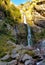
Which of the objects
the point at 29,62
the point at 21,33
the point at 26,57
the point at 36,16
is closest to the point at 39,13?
the point at 36,16

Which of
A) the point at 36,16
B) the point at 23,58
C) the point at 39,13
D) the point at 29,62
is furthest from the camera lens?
the point at 39,13

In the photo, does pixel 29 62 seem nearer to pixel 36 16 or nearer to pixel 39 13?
pixel 36 16

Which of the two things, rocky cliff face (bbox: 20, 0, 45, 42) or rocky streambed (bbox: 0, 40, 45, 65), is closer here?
rocky streambed (bbox: 0, 40, 45, 65)

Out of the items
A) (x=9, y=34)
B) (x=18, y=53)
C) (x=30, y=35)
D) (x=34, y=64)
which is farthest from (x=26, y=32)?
(x=34, y=64)

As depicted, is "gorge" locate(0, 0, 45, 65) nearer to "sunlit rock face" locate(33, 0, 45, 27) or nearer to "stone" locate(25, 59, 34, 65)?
"sunlit rock face" locate(33, 0, 45, 27)

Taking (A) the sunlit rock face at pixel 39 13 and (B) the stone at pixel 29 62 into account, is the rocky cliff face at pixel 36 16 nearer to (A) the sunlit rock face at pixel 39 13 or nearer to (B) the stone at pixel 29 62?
(A) the sunlit rock face at pixel 39 13

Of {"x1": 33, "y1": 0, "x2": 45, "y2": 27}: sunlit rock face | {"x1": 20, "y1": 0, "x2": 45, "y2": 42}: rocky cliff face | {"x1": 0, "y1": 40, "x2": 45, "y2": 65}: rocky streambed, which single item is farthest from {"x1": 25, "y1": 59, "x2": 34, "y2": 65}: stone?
{"x1": 33, "y1": 0, "x2": 45, "y2": 27}: sunlit rock face

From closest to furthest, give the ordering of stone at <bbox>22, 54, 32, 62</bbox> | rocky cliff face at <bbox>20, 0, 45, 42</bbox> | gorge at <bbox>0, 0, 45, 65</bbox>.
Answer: stone at <bbox>22, 54, 32, 62</bbox> < gorge at <bbox>0, 0, 45, 65</bbox> < rocky cliff face at <bbox>20, 0, 45, 42</bbox>

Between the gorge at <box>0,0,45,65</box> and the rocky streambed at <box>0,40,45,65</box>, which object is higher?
the gorge at <box>0,0,45,65</box>

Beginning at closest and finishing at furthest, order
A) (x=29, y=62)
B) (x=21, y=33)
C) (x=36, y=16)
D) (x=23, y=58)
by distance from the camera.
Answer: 1. (x=29, y=62)
2. (x=23, y=58)
3. (x=21, y=33)
4. (x=36, y=16)

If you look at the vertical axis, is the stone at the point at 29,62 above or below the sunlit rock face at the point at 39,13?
below

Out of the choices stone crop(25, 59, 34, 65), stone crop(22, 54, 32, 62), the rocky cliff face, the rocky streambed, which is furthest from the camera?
the rocky cliff face

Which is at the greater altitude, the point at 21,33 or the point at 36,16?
the point at 36,16

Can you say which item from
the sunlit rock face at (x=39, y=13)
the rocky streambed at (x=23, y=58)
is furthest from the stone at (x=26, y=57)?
the sunlit rock face at (x=39, y=13)
